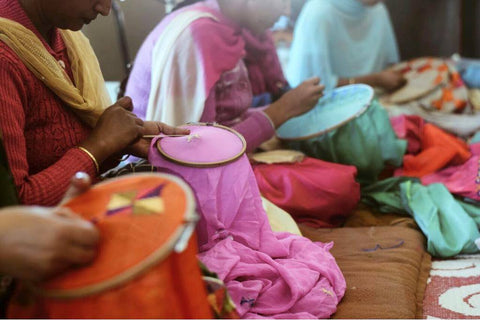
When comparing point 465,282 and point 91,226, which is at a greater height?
point 91,226

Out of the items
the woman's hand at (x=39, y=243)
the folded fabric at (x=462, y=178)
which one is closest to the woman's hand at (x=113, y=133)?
the woman's hand at (x=39, y=243)

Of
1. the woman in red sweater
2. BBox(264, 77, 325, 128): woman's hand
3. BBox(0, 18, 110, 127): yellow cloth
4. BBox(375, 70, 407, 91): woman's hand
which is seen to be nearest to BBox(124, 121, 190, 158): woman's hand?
the woman in red sweater

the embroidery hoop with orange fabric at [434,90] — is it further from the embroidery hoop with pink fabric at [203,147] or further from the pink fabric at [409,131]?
the embroidery hoop with pink fabric at [203,147]

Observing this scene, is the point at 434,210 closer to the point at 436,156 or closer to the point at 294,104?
the point at 436,156

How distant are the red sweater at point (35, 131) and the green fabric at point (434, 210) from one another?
3.66ft

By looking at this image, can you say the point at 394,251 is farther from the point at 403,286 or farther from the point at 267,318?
the point at 267,318

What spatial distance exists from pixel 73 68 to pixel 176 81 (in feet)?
1.64

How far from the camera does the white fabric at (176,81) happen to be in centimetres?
176

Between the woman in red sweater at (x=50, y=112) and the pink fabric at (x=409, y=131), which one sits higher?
the woman in red sweater at (x=50, y=112)

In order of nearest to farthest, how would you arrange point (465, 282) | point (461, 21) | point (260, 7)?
point (465, 282) < point (260, 7) < point (461, 21)

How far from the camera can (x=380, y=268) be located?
1.50 meters

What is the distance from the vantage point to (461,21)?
3834 millimetres

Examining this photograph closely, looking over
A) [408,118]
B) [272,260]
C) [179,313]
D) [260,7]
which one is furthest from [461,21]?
[179,313]

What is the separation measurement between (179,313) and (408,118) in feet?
6.33
